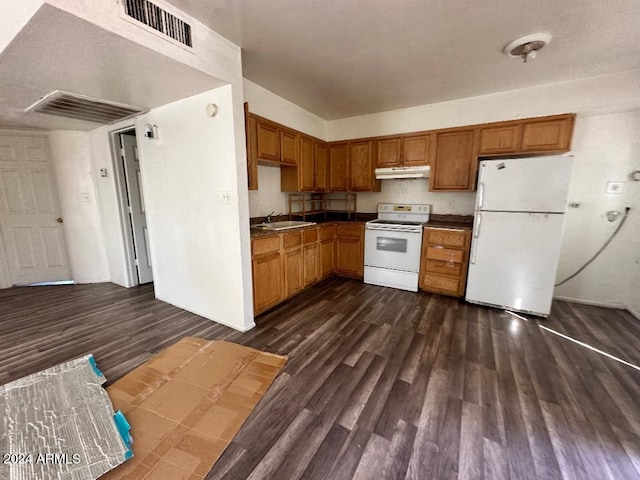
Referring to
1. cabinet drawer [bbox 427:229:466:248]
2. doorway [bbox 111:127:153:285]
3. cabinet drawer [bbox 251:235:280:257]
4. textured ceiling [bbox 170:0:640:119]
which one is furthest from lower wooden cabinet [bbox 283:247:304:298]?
doorway [bbox 111:127:153:285]

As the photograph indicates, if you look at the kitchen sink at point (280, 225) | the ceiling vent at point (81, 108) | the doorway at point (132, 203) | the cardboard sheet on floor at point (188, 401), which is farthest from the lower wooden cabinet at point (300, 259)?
the doorway at point (132, 203)

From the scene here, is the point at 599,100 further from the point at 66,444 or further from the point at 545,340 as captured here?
the point at 66,444

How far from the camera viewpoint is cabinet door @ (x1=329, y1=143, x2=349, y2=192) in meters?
4.20

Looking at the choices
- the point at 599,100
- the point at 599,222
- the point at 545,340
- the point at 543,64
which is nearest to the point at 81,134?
the point at 543,64

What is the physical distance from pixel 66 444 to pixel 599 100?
552 centimetres

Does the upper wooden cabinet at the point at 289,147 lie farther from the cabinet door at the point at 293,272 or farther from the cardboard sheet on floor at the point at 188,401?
the cardboard sheet on floor at the point at 188,401

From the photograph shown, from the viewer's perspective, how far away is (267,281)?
2.96 metres

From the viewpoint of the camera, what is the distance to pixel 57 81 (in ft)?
6.75

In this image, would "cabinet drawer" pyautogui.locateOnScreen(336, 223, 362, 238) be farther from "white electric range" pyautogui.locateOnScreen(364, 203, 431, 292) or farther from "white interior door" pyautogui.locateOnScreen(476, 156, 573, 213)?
"white interior door" pyautogui.locateOnScreen(476, 156, 573, 213)

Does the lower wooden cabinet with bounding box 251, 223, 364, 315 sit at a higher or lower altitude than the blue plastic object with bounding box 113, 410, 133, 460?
higher

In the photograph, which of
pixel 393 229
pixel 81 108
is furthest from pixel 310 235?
pixel 81 108

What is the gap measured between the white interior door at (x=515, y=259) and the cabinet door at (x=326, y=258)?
2000mm

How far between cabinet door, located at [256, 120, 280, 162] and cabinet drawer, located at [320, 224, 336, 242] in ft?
4.14

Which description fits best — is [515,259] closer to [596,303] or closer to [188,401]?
[596,303]
